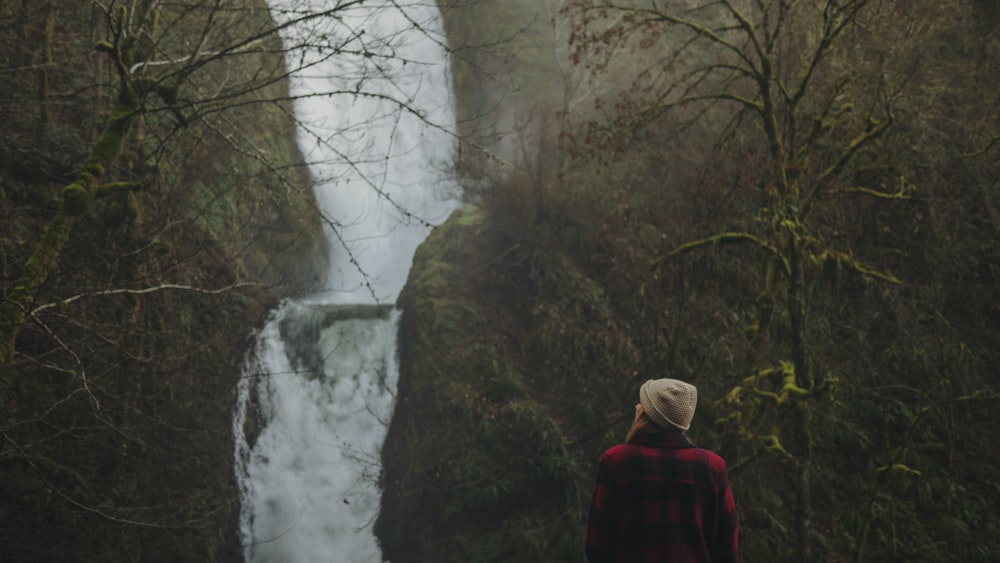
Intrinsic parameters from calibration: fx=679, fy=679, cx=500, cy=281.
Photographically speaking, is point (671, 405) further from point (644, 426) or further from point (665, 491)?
point (665, 491)

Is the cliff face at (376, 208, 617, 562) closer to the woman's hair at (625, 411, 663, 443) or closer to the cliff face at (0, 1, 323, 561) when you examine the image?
the cliff face at (0, 1, 323, 561)

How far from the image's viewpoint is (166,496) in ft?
27.7

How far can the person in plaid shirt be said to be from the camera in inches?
102

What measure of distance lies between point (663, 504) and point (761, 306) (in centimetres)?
471

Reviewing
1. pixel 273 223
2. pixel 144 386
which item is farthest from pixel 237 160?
pixel 144 386

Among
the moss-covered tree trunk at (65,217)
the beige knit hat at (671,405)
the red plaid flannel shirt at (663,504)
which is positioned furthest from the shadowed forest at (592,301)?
the red plaid flannel shirt at (663,504)

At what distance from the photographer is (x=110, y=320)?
7828 mm

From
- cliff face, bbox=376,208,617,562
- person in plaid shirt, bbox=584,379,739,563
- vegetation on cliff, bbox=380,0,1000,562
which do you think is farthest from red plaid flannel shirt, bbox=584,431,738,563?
cliff face, bbox=376,208,617,562

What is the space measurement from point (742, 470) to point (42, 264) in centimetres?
648

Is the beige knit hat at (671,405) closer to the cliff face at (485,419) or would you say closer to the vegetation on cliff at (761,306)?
the vegetation on cliff at (761,306)

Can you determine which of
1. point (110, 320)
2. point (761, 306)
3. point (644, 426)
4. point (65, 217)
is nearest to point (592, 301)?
point (761, 306)

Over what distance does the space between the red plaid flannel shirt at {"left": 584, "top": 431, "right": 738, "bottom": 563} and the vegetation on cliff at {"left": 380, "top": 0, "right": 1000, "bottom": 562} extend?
3.65m

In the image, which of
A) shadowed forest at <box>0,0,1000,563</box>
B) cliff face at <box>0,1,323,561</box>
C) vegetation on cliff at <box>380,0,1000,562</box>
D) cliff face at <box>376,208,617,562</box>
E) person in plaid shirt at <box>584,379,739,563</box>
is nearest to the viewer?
person in plaid shirt at <box>584,379,739,563</box>

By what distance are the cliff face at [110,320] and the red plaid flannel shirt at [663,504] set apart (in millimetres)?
3237
